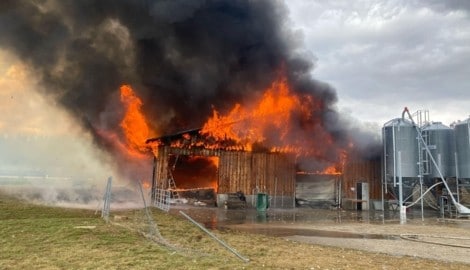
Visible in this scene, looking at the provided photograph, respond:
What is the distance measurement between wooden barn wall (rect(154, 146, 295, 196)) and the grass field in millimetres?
14237

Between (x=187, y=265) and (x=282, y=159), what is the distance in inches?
817

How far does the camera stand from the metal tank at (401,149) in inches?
917

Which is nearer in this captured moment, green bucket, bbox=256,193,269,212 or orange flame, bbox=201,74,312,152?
green bucket, bbox=256,193,269,212

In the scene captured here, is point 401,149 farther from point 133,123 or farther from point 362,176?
point 133,123

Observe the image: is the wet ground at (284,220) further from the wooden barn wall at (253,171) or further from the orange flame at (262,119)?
the orange flame at (262,119)

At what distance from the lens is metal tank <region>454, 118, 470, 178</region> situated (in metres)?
22.8

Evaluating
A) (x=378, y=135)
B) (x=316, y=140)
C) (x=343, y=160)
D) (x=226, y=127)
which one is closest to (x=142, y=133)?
(x=226, y=127)

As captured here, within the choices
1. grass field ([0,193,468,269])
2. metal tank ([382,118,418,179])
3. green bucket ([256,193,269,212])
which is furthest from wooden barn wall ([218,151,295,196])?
grass field ([0,193,468,269])

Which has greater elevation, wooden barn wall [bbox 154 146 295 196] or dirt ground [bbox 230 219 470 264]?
wooden barn wall [bbox 154 146 295 196]

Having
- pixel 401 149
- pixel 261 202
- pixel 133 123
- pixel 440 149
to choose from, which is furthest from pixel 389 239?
pixel 133 123

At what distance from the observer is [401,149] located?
23656mm

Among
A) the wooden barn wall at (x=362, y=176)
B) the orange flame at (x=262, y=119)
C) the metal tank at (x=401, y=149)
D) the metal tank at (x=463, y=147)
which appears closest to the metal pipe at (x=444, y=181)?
the metal tank at (x=401, y=149)

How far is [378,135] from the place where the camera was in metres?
28.2

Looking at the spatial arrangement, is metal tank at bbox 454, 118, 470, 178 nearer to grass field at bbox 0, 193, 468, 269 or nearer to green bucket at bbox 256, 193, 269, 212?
green bucket at bbox 256, 193, 269, 212
